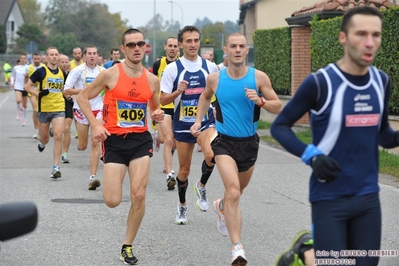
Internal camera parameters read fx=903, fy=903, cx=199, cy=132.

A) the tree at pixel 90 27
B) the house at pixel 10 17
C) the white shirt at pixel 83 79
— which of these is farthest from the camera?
the tree at pixel 90 27

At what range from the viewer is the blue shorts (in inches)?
194

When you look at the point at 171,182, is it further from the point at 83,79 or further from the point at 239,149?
the point at 239,149

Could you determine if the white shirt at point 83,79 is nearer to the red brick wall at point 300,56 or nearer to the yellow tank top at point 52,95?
the yellow tank top at point 52,95

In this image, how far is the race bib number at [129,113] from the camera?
→ 845cm

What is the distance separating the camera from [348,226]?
5.04 meters

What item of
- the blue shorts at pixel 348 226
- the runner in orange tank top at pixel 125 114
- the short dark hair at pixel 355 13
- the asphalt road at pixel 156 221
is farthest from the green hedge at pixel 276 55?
the blue shorts at pixel 348 226

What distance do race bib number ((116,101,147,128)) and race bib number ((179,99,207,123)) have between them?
77.8 inches

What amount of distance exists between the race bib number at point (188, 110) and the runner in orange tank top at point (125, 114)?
1846 millimetres

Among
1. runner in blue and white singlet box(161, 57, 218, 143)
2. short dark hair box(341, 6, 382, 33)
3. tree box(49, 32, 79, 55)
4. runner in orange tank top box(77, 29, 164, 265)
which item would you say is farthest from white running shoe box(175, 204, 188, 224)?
tree box(49, 32, 79, 55)

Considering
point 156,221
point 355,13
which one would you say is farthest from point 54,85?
point 355,13

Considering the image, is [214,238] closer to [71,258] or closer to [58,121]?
[71,258]

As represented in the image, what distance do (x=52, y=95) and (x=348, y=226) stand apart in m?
10.6

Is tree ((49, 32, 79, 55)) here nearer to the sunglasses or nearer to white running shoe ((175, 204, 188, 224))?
white running shoe ((175, 204, 188, 224))

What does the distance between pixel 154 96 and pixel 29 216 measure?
533 centimetres
